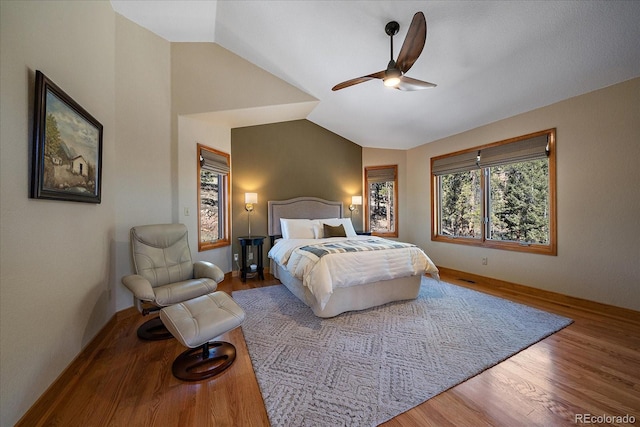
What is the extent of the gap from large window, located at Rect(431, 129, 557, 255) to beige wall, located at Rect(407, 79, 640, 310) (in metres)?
0.13

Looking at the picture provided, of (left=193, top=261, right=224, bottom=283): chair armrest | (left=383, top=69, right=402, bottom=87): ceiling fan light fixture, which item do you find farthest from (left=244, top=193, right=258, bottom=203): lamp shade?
(left=383, top=69, right=402, bottom=87): ceiling fan light fixture

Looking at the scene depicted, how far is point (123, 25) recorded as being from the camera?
264cm

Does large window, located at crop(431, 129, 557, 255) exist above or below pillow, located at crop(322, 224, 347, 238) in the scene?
above

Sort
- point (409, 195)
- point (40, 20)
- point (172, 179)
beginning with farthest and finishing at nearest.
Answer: point (409, 195), point (172, 179), point (40, 20)

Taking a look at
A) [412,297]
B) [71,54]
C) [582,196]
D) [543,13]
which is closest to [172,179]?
[71,54]

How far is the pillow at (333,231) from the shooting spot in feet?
13.7

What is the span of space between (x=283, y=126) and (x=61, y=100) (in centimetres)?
343

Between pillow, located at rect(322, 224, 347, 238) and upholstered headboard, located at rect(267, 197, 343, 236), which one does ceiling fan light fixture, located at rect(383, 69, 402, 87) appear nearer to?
pillow, located at rect(322, 224, 347, 238)

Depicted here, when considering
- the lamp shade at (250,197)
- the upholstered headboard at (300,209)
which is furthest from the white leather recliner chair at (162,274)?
the upholstered headboard at (300,209)

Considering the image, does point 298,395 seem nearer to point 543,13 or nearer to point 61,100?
point 61,100

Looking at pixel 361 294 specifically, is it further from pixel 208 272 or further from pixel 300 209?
pixel 300 209

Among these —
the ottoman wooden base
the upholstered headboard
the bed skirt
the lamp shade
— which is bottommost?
the ottoman wooden base

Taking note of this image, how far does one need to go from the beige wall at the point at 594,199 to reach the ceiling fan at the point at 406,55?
6.97 feet

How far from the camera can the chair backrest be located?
235cm
